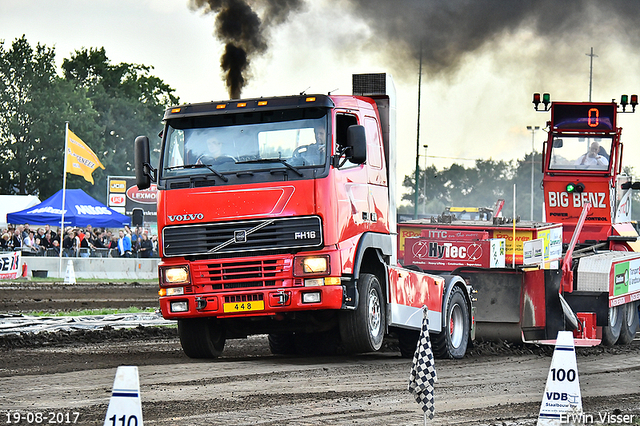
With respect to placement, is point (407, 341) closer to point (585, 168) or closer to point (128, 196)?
point (585, 168)

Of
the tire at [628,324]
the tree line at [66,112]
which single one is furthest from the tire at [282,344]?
the tree line at [66,112]

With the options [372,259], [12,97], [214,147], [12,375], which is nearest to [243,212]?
[214,147]

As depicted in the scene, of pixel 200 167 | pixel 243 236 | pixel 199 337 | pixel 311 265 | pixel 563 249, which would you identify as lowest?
pixel 199 337

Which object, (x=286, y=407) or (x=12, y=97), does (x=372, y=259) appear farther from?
(x=12, y=97)

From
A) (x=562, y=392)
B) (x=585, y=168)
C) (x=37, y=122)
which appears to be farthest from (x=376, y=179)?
(x=37, y=122)

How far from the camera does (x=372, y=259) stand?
39.4 feet

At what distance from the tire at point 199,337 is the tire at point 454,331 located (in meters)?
3.06

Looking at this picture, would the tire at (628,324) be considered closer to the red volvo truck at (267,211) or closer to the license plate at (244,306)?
the red volvo truck at (267,211)

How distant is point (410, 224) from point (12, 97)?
6471 centimetres

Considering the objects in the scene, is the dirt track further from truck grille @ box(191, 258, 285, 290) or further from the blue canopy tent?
the blue canopy tent

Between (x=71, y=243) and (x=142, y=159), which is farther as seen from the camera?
(x=71, y=243)

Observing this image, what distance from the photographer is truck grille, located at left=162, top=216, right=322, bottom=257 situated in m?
10.9

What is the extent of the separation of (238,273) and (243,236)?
451mm

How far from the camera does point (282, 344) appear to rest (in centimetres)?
1385
